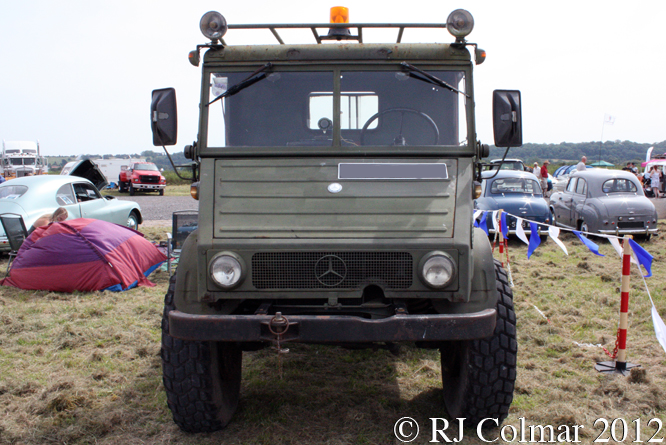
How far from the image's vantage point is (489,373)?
3.35 m

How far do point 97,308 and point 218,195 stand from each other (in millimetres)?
4006

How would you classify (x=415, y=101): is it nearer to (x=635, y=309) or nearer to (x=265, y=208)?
(x=265, y=208)

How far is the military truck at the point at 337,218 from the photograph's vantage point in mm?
3162

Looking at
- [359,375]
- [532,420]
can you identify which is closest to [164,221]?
[359,375]

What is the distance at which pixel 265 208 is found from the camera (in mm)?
3400

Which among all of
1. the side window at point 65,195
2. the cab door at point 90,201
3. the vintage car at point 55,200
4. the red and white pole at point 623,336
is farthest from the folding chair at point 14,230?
the red and white pole at point 623,336

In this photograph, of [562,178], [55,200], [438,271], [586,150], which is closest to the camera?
[438,271]

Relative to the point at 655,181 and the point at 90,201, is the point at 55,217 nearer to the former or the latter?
the point at 90,201

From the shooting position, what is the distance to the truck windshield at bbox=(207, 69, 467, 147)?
3785mm

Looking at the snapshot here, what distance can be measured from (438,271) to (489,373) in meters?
0.77

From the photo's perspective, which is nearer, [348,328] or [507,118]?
[348,328]

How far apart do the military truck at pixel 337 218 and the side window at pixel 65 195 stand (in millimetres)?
7301

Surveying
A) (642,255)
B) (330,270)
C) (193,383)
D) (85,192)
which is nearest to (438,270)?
(330,270)

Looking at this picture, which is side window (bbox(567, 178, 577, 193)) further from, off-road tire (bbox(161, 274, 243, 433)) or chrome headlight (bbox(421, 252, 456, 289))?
off-road tire (bbox(161, 274, 243, 433))
